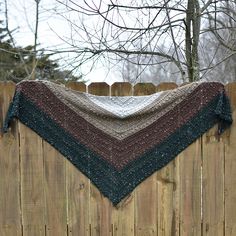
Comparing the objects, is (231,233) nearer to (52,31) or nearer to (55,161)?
(55,161)

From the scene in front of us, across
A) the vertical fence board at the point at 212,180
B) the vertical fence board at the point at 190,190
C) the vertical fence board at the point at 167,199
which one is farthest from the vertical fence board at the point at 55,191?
the vertical fence board at the point at 212,180

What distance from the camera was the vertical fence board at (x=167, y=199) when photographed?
220 centimetres

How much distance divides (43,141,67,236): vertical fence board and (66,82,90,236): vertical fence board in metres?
0.03

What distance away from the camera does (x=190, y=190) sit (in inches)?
87.3

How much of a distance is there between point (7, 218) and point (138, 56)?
1859 millimetres

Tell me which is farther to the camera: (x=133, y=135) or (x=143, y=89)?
(x=143, y=89)

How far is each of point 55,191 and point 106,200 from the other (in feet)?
1.01

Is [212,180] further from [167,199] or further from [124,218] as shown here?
[124,218]

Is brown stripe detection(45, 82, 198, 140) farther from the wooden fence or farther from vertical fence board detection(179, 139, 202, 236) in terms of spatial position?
vertical fence board detection(179, 139, 202, 236)

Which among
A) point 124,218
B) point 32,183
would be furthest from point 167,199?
point 32,183

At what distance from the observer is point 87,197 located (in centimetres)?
219

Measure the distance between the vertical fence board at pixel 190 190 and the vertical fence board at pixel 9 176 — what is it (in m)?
0.98

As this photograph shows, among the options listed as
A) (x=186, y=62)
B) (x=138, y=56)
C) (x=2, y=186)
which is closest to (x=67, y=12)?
(x=138, y=56)

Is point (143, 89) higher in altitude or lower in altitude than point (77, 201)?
higher
